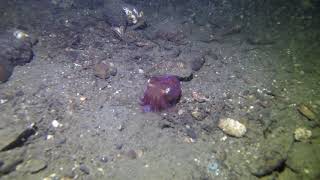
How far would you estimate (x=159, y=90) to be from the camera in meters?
4.31

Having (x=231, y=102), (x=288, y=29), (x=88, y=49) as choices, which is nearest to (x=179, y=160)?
(x=231, y=102)

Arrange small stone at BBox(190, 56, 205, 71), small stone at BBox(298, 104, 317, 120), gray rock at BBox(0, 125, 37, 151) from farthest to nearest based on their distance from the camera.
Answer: small stone at BBox(190, 56, 205, 71) → small stone at BBox(298, 104, 317, 120) → gray rock at BBox(0, 125, 37, 151)

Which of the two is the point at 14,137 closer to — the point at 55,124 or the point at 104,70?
the point at 55,124

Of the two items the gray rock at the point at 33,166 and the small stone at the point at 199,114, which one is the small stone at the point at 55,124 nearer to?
the gray rock at the point at 33,166

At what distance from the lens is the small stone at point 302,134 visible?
3.95 metres

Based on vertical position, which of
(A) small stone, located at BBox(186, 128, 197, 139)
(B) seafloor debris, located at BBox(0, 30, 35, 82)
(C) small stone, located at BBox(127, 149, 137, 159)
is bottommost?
(A) small stone, located at BBox(186, 128, 197, 139)

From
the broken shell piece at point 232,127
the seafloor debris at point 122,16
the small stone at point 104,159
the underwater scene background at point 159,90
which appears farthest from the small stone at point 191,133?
the seafloor debris at point 122,16

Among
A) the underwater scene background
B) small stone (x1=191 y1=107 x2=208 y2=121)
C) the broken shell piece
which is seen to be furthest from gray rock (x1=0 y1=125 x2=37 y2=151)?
the broken shell piece

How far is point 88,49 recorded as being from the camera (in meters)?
5.27

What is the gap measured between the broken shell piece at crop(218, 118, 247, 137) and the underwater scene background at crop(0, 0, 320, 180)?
15 millimetres

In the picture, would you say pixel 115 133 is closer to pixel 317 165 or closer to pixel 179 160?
pixel 179 160

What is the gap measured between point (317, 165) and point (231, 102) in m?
1.51

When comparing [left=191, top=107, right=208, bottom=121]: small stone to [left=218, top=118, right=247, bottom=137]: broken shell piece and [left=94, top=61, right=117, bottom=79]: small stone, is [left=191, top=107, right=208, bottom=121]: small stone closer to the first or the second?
[left=218, top=118, right=247, bottom=137]: broken shell piece

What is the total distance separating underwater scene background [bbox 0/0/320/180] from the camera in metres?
3.62
